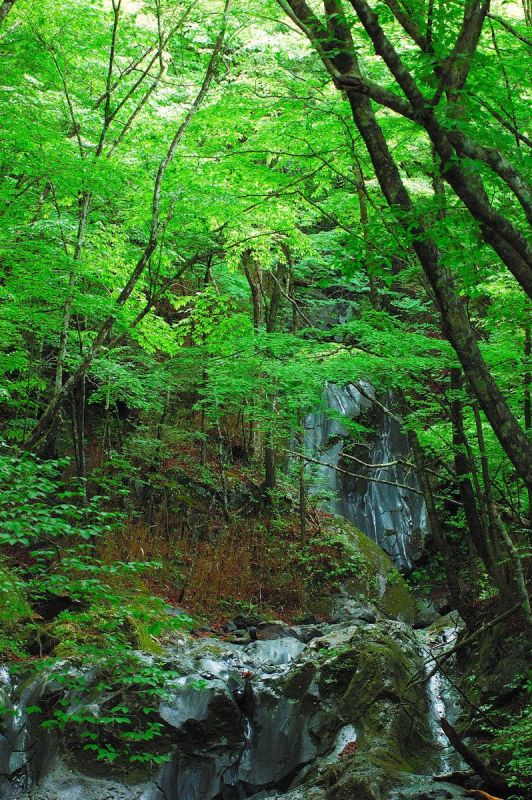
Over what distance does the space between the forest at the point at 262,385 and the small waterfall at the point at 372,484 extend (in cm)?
249

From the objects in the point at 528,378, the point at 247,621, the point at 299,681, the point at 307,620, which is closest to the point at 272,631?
the point at 247,621

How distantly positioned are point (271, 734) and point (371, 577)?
6359 millimetres

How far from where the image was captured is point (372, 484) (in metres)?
16.5

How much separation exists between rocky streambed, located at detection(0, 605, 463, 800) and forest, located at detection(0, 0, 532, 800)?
0.10ft

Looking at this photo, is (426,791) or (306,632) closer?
(426,791)

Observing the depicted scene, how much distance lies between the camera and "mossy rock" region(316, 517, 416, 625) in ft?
40.8

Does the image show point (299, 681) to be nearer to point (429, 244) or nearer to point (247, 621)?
point (247, 621)

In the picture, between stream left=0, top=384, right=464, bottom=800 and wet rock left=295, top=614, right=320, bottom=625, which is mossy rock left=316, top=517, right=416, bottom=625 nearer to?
wet rock left=295, top=614, right=320, bottom=625

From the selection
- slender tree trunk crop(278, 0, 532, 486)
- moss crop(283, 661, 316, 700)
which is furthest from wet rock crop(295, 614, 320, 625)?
slender tree trunk crop(278, 0, 532, 486)

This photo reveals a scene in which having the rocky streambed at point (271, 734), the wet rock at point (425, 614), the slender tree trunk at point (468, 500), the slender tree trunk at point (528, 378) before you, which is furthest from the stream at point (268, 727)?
the wet rock at point (425, 614)

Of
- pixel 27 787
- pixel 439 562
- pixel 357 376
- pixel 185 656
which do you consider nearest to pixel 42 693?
pixel 27 787

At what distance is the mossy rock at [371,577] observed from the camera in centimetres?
1244

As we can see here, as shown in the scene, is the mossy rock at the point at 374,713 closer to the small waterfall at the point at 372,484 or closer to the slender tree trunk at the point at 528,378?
the slender tree trunk at the point at 528,378

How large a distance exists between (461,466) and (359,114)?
15.5 feet
